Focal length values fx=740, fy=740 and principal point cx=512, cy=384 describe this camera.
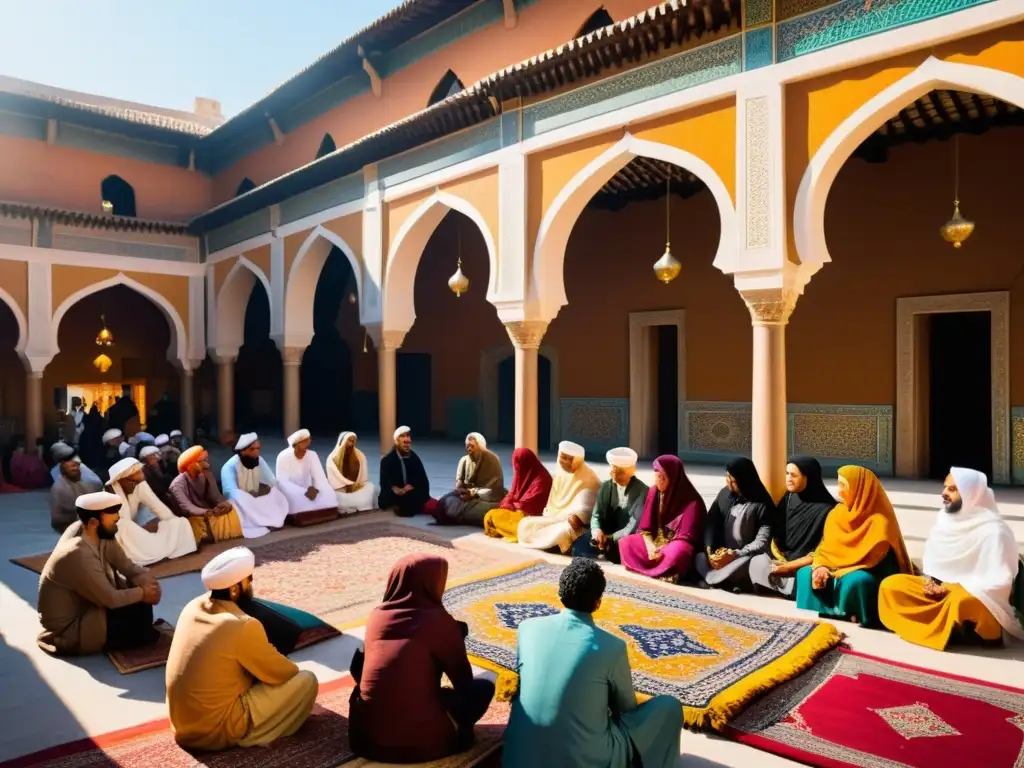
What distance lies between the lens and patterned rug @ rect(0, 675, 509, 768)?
2604 millimetres

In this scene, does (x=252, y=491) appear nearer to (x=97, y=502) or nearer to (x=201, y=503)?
(x=201, y=503)

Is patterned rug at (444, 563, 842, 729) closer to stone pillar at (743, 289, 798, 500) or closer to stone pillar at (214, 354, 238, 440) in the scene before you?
stone pillar at (743, 289, 798, 500)

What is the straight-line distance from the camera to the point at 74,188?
43.5 ft

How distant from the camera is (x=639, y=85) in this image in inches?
256

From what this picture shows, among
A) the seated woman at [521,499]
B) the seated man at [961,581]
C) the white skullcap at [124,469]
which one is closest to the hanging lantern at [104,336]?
the white skullcap at [124,469]

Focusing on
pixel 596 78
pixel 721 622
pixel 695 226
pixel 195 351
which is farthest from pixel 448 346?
pixel 721 622

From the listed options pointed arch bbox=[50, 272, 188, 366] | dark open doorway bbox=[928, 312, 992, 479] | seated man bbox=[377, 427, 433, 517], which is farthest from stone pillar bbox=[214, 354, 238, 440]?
dark open doorway bbox=[928, 312, 992, 479]

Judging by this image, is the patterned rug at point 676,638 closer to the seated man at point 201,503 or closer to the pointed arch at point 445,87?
the seated man at point 201,503

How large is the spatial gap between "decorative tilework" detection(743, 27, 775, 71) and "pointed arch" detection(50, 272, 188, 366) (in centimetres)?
1097

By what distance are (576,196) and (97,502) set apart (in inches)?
199

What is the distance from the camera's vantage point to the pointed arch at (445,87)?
10047mm

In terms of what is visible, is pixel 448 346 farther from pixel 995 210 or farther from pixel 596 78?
pixel 995 210

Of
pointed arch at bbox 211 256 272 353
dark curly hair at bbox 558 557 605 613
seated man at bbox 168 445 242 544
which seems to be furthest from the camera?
pointed arch at bbox 211 256 272 353

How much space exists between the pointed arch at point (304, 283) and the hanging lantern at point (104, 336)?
216 inches
